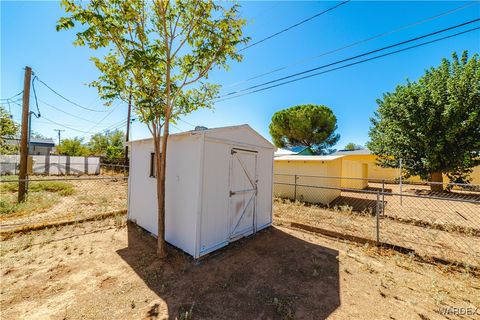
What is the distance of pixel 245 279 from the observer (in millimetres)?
3623

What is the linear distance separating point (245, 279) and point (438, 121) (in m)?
13.9

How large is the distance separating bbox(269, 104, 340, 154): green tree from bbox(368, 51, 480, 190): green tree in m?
9.62

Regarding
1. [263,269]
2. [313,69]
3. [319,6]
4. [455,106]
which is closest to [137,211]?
[263,269]

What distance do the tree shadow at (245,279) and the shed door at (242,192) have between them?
1.48ft

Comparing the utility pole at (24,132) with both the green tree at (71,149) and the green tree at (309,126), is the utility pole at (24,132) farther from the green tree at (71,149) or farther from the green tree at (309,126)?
the green tree at (71,149)

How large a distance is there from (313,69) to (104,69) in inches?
237

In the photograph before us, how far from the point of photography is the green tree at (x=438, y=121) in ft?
34.2

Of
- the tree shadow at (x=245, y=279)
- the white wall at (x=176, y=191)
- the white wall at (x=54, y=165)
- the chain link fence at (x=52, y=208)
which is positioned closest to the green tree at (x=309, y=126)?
the chain link fence at (x=52, y=208)

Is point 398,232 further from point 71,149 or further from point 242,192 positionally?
point 71,149

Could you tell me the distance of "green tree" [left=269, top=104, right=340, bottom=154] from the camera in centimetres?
2284

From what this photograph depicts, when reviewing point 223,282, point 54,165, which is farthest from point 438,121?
point 54,165

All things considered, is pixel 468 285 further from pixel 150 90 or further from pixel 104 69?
pixel 104 69

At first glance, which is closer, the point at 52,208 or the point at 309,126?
the point at 52,208

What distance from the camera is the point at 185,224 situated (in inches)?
178
